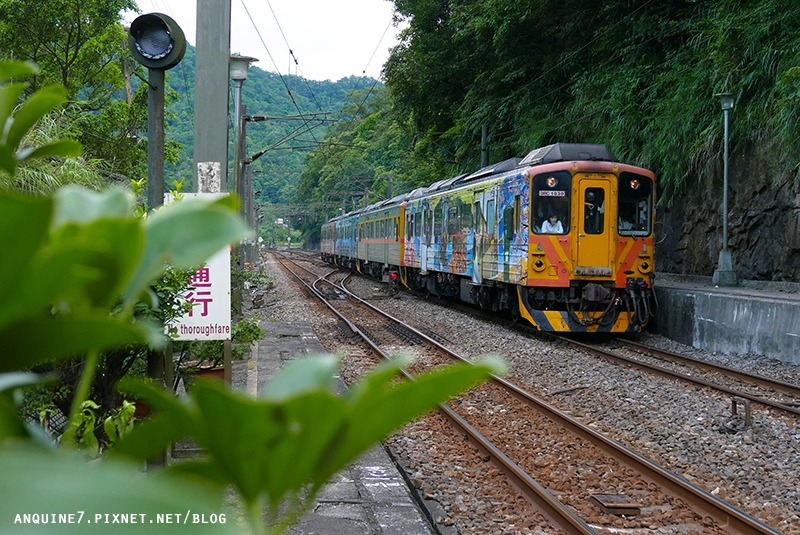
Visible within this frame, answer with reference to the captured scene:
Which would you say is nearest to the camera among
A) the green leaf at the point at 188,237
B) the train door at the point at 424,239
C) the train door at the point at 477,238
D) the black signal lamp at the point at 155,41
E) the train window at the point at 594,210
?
the green leaf at the point at 188,237

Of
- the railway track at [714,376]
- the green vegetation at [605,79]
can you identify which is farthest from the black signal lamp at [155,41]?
the green vegetation at [605,79]

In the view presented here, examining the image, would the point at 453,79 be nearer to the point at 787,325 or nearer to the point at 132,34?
the point at 787,325

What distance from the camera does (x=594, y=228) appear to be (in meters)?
11.7

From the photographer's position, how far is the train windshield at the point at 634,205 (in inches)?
462

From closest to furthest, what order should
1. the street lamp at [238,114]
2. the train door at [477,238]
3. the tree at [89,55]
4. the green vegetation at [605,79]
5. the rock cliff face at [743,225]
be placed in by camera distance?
the street lamp at [238,114]
the rock cliff face at [743,225]
the green vegetation at [605,79]
the train door at [477,238]
the tree at [89,55]

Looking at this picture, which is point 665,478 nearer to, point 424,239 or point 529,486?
point 529,486

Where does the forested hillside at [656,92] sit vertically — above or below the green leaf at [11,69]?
above

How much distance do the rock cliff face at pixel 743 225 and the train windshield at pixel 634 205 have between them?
2.57 ft

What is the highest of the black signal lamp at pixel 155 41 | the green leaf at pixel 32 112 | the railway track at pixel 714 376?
Result: the black signal lamp at pixel 155 41

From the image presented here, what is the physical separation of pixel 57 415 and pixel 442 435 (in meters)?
3.35

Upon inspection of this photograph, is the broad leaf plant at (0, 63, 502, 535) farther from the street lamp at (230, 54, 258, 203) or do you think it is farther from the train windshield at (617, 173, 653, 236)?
the train windshield at (617, 173, 653, 236)

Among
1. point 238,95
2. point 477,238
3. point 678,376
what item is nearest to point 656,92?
point 477,238

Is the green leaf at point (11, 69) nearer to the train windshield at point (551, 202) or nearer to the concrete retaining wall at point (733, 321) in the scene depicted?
the concrete retaining wall at point (733, 321)

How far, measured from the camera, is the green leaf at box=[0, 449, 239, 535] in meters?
0.31
